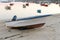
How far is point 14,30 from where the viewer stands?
6.03m

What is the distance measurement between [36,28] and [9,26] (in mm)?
1136

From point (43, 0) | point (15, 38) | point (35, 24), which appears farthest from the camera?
point (43, 0)

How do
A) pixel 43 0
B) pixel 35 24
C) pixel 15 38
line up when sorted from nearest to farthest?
pixel 15 38, pixel 35 24, pixel 43 0

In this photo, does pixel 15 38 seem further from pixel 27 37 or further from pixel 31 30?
pixel 31 30

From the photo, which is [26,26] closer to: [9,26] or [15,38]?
[9,26]

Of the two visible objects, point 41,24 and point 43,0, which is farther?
point 43,0

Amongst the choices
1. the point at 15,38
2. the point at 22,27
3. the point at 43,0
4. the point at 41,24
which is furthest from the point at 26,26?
the point at 43,0

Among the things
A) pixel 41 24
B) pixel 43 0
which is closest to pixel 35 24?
pixel 41 24

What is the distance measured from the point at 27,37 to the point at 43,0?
22355 millimetres

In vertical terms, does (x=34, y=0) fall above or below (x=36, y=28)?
below

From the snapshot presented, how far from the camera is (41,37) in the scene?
5.08 meters

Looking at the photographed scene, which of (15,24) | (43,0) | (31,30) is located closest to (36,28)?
(31,30)

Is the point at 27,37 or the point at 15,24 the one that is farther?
the point at 15,24

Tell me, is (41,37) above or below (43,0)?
above
